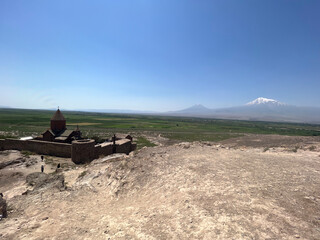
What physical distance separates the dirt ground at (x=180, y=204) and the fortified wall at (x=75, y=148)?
301 inches

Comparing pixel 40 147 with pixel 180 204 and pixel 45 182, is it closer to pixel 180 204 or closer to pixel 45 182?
pixel 45 182

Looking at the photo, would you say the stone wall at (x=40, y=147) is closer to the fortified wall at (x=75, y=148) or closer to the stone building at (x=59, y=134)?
the fortified wall at (x=75, y=148)

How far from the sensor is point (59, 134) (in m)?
24.9

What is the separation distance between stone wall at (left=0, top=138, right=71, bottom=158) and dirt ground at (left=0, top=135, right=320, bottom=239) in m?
10.1

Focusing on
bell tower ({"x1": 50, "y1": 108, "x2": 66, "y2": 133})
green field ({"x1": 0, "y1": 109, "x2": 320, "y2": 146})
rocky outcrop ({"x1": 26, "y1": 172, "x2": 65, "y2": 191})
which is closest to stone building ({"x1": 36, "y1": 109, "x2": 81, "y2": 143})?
bell tower ({"x1": 50, "y1": 108, "x2": 66, "y2": 133})

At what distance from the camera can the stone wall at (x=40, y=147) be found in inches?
822

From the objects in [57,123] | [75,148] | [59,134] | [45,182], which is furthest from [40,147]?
[45,182]

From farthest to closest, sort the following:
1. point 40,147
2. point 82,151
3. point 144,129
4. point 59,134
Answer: point 144,129 < point 59,134 < point 40,147 < point 82,151

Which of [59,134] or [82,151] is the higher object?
[59,134]

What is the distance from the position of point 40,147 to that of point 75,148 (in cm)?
705

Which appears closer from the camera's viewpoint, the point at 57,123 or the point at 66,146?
the point at 66,146

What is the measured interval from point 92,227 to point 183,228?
3.02 meters

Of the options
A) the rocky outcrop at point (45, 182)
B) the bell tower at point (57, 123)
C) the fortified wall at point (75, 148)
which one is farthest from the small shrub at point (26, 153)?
the rocky outcrop at point (45, 182)

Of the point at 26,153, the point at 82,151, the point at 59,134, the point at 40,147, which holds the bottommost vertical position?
the point at 26,153
